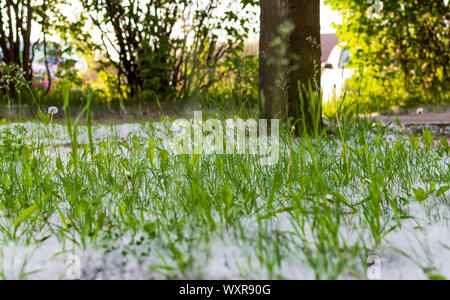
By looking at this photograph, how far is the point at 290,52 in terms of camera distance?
294cm

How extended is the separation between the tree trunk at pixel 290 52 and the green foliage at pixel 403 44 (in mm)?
3049

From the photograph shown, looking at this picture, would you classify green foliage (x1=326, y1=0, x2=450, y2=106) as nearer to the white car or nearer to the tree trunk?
the white car

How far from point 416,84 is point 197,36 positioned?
3.51m

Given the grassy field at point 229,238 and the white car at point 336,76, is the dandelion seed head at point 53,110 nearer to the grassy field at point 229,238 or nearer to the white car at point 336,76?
the grassy field at point 229,238

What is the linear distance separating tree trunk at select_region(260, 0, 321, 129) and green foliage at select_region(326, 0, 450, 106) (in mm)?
3049

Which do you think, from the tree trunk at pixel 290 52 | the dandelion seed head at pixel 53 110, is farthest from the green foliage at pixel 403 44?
the dandelion seed head at pixel 53 110

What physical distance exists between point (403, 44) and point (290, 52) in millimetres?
4183

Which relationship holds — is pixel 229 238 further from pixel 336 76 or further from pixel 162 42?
pixel 162 42

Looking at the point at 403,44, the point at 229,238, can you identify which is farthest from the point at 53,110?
the point at 403,44
